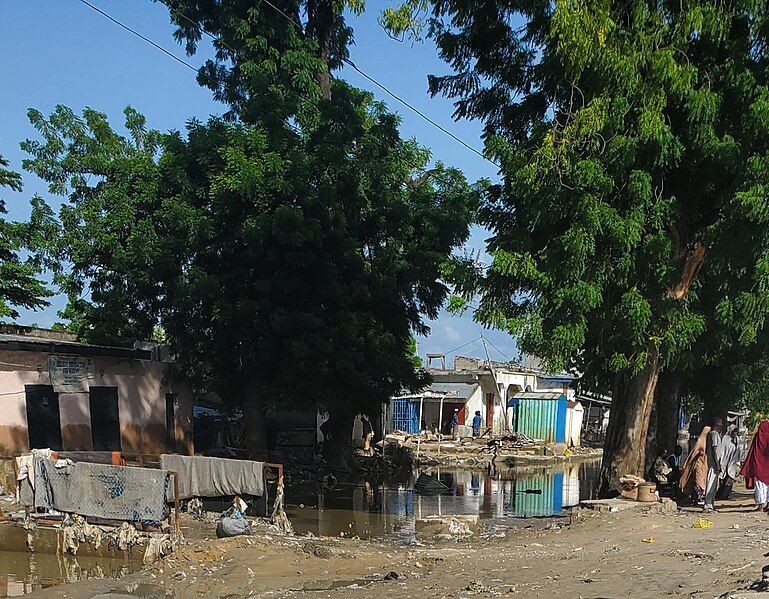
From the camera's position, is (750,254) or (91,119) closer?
(750,254)

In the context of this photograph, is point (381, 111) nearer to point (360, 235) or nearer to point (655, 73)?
point (360, 235)

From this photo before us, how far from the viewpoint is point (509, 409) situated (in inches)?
1823

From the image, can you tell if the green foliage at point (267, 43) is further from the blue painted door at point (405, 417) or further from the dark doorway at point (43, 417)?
the blue painted door at point (405, 417)

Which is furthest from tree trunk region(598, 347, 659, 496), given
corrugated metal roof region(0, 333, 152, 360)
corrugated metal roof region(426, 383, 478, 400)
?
corrugated metal roof region(426, 383, 478, 400)

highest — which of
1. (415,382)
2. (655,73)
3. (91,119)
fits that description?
(91,119)

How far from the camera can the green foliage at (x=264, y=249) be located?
22.7m

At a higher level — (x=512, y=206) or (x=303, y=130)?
(x=303, y=130)

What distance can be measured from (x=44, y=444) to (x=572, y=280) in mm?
13701

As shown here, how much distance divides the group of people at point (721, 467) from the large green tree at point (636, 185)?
1.71 meters

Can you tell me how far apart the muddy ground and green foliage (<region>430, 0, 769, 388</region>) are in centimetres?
285

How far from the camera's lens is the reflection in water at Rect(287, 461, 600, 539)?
722 inches

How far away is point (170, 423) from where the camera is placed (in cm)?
2542

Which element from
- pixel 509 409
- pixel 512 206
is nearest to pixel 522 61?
pixel 512 206

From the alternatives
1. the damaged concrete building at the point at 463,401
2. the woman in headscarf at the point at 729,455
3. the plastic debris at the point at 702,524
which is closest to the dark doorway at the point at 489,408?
the damaged concrete building at the point at 463,401
